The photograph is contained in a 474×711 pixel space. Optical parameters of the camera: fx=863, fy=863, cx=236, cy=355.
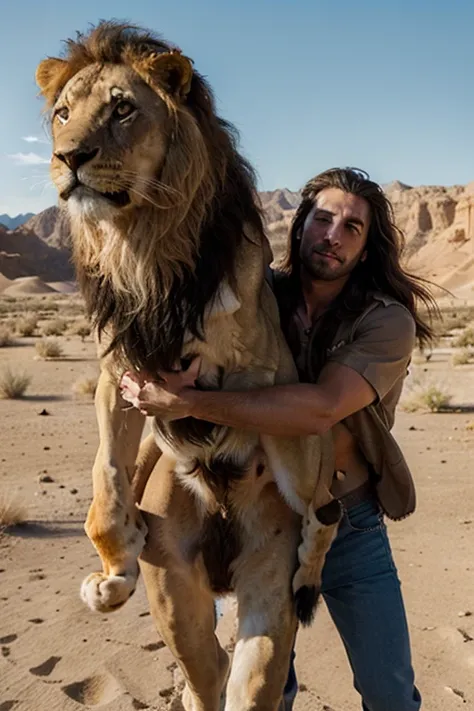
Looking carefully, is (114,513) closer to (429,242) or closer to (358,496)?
(358,496)

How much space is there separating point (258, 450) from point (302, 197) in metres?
1.42

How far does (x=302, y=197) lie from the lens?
4457 millimetres

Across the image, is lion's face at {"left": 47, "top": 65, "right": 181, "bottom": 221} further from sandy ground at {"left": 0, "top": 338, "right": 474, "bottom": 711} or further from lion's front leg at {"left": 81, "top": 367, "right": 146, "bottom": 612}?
sandy ground at {"left": 0, "top": 338, "right": 474, "bottom": 711}

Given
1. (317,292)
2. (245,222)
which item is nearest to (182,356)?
(245,222)

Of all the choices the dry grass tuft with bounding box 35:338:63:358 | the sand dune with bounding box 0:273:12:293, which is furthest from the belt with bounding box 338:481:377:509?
the sand dune with bounding box 0:273:12:293

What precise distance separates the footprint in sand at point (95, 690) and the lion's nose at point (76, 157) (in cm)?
335

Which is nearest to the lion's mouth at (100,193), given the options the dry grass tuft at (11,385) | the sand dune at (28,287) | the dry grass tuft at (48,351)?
the dry grass tuft at (11,385)

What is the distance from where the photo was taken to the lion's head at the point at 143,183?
3146 mm

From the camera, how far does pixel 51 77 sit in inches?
139

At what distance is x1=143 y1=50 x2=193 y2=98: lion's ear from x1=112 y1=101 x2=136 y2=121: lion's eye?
148mm

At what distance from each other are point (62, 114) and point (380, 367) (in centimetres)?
170

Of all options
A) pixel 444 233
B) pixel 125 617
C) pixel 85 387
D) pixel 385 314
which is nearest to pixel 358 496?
pixel 385 314

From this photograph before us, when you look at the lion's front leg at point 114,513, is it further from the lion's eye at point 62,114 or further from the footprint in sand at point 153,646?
the footprint in sand at point 153,646

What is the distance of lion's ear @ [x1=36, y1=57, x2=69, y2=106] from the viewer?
3.46 meters
